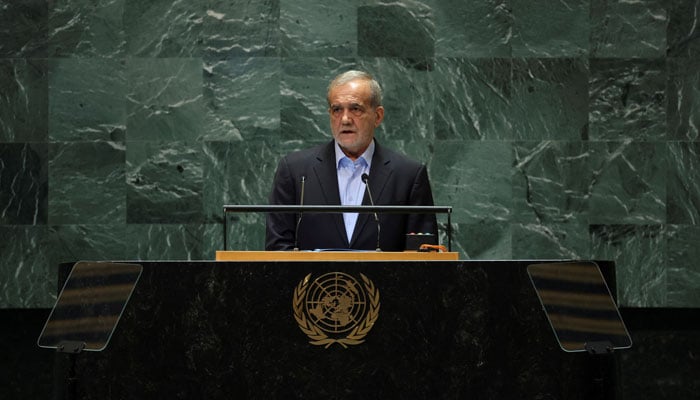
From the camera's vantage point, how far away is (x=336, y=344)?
115 inches

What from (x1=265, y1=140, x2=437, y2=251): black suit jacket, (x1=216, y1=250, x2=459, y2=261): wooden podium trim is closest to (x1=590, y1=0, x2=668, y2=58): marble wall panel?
(x1=265, y1=140, x2=437, y2=251): black suit jacket

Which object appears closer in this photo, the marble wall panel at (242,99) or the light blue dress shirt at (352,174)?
the light blue dress shirt at (352,174)

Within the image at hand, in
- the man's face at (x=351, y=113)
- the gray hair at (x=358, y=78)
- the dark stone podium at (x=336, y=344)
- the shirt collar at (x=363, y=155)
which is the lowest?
the dark stone podium at (x=336, y=344)

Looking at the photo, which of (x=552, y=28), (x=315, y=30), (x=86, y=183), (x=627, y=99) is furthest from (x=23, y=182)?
(x=627, y=99)

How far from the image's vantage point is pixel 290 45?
19.6 ft

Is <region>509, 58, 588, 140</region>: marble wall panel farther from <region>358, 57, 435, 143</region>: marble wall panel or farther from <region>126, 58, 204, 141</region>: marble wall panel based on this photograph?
<region>126, 58, 204, 141</region>: marble wall panel

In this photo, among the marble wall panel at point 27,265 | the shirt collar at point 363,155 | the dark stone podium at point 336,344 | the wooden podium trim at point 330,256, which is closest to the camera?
the dark stone podium at point 336,344

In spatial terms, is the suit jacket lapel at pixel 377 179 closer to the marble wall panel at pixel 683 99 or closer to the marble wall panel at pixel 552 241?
the marble wall panel at pixel 552 241

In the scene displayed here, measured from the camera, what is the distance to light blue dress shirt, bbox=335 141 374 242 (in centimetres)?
452

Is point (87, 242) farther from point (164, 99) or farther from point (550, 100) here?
point (550, 100)

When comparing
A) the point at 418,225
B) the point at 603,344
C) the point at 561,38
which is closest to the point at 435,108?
the point at 561,38

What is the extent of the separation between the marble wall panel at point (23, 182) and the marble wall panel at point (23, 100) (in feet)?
0.24

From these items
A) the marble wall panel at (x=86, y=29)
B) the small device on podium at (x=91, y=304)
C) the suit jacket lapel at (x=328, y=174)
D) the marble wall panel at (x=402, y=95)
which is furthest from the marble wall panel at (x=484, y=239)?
the small device on podium at (x=91, y=304)

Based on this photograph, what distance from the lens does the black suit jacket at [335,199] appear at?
426cm
